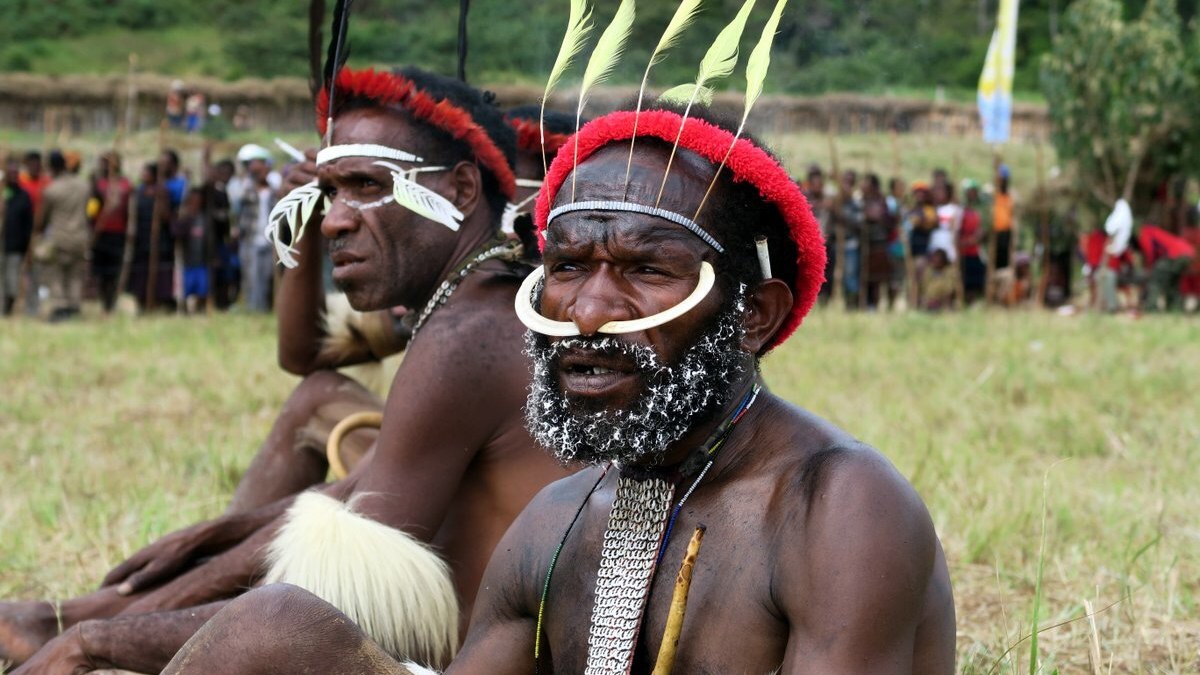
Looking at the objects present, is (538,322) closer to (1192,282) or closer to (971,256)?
(971,256)

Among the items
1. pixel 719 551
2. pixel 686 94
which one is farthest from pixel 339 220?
pixel 719 551

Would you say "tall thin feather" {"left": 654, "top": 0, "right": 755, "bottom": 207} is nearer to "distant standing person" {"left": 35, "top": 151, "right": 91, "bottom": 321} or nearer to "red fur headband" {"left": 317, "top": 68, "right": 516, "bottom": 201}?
"red fur headband" {"left": 317, "top": 68, "right": 516, "bottom": 201}

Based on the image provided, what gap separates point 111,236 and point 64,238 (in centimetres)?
110

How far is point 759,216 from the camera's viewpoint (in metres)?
2.78

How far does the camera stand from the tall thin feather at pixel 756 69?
8.90 ft

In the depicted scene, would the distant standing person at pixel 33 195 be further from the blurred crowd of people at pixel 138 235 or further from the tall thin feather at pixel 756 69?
the tall thin feather at pixel 756 69

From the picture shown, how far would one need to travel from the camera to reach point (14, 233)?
55.6 feet

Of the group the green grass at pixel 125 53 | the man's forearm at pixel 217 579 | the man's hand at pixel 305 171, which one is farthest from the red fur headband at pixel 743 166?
the green grass at pixel 125 53

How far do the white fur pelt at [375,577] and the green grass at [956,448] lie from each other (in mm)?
1278

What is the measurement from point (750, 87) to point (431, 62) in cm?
421

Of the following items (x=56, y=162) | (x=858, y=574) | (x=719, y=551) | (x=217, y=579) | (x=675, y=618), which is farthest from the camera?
(x=56, y=162)

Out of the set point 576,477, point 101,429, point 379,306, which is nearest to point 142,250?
point 101,429

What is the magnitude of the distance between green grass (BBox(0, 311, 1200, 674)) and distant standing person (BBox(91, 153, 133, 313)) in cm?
395

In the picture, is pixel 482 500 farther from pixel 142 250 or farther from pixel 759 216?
pixel 142 250
